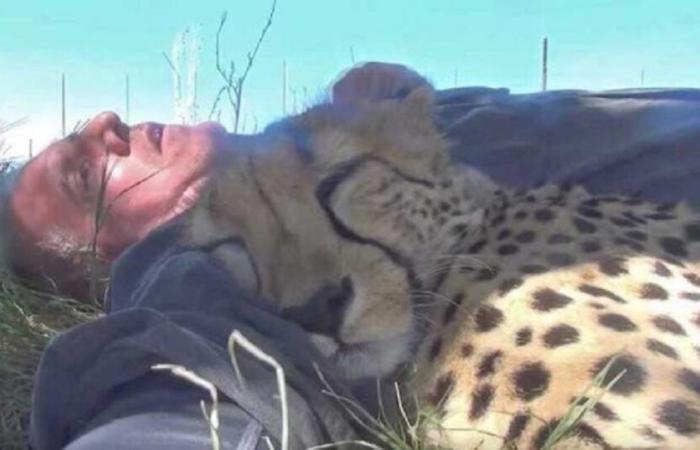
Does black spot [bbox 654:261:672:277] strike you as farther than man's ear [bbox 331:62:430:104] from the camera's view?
No

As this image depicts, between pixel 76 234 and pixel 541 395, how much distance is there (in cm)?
121

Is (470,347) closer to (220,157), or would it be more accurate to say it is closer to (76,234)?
(220,157)

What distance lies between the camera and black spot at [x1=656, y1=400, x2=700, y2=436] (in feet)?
3.83

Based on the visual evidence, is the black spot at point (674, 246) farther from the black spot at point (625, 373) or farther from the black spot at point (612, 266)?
the black spot at point (625, 373)

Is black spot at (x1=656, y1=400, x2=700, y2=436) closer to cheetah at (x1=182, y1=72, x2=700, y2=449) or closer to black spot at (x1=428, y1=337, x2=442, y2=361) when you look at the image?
cheetah at (x1=182, y1=72, x2=700, y2=449)

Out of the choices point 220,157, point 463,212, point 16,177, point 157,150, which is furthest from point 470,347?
point 16,177

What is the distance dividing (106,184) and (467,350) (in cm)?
96

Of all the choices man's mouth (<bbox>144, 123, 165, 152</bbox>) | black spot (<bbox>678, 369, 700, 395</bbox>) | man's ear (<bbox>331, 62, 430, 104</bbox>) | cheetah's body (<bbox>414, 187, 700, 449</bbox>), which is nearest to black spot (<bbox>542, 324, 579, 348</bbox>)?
cheetah's body (<bbox>414, 187, 700, 449</bbox>)

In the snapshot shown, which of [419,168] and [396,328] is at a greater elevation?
[419,168]

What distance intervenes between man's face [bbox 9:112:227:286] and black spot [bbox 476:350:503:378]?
0.79m

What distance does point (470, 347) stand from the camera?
1313 millimetres

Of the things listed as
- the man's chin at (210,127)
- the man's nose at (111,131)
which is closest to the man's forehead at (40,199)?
the man's nose at (111,131)

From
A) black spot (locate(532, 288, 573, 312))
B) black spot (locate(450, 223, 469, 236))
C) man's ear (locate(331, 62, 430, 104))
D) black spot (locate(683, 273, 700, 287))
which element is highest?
man's ear (locate(331, 62, 430, 104))

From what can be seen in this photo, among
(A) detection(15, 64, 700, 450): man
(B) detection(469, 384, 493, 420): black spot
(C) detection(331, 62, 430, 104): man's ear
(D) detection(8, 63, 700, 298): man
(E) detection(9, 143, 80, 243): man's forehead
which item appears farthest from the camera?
(E) detection(9, 143, 80, 243): man's forehead
